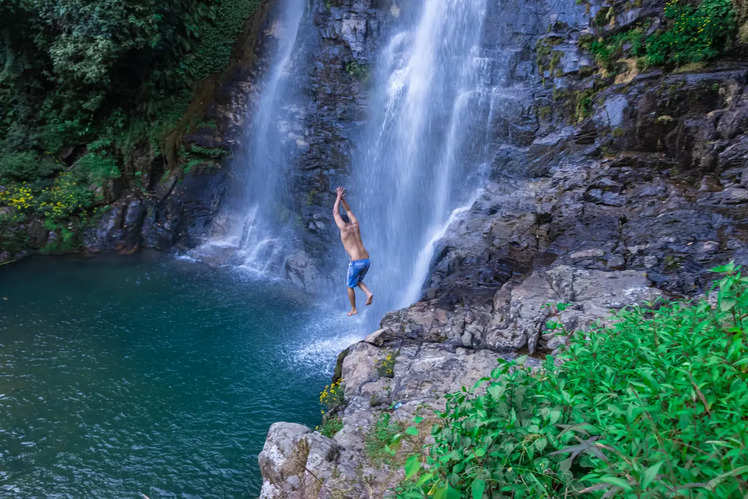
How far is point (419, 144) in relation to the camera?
422 inches

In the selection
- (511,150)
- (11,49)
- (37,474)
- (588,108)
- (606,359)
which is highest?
(11,49)

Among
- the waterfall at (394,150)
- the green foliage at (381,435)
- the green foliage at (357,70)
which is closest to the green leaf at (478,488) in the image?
the green foliage at (381,435)

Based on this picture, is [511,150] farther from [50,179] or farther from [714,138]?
[50,179]

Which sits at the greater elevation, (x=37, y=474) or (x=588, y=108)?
(x=588, y=108)

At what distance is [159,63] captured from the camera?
13695 mm

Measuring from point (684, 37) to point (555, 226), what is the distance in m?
4.13

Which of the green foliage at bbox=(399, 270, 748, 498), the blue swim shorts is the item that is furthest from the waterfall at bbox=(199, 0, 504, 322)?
the green foliage at bbox=(399, 270, 748, 498)

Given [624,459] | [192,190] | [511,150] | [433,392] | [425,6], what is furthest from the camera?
[192,190]

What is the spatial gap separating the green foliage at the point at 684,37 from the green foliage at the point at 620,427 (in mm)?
6951

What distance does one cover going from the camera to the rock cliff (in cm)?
486

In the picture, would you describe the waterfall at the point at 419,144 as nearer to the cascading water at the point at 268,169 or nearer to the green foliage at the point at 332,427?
the cascading water at the point at 268,169

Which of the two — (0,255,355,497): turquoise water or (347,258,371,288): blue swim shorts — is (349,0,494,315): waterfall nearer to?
(0,255,355,497): turquoise water

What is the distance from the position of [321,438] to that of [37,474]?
13.8 ft

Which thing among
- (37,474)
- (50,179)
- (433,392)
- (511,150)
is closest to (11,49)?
(50,179)
